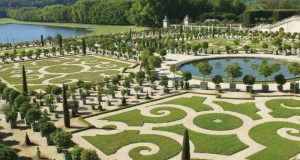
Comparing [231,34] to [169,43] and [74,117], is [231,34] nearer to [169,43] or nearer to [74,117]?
[169,43]

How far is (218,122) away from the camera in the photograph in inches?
1751

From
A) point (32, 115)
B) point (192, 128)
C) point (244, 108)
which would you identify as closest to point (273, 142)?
point (192, 128)

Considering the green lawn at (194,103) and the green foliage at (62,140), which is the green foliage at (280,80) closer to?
the green lawn at (194,103)

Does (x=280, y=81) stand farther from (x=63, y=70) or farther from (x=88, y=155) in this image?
(x=63, y=70)

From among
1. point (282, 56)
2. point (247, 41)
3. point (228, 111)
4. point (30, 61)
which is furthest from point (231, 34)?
point (228, 111)

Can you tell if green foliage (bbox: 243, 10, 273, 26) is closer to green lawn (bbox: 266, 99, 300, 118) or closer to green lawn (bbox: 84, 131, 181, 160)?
green lawn (bbox: 266, 99, 300, 118)

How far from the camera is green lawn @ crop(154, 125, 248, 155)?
121 feet

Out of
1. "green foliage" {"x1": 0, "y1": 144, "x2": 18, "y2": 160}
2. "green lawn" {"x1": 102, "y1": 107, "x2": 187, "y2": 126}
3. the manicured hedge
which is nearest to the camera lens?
"green foliage" {"x1": 0, "y1": 144, "x2": 18, "y2": 160}

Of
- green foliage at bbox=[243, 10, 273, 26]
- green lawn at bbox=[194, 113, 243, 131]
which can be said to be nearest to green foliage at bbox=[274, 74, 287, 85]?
green lawn at bbox=[194, 113, 243, 131]

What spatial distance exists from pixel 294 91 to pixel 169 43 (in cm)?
4582

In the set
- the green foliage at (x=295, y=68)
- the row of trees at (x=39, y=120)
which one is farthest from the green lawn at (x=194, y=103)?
the green foliage at (x=295, y=68)

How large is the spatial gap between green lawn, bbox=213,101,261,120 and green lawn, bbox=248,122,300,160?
3331mm

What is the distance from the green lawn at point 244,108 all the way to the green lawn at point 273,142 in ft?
10.9

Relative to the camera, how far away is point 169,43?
315 feet
